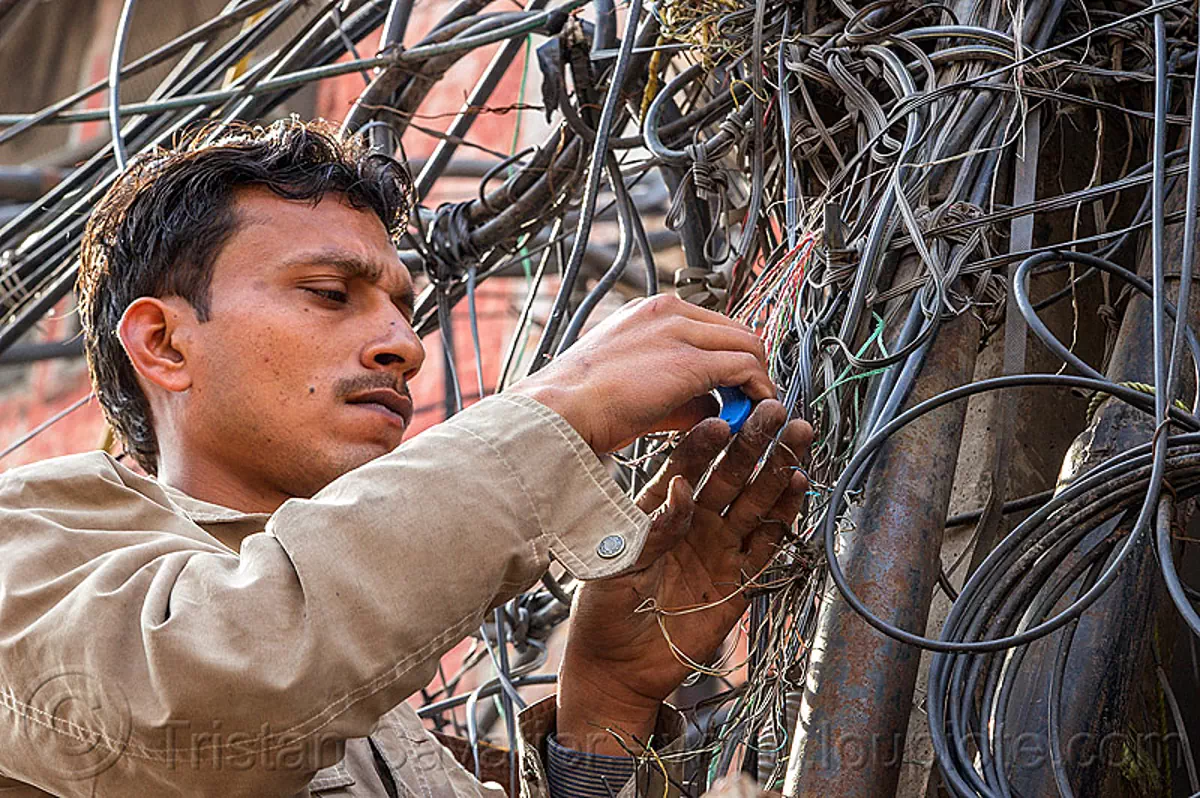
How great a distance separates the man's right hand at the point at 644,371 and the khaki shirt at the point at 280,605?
41mm

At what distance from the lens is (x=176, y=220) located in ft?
6.40

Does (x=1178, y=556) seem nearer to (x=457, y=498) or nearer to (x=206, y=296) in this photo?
(x=457, y=498)

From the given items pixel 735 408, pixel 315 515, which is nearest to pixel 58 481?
pixel 315 515

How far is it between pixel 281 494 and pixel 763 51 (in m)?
0.86

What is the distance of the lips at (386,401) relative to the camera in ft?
5.96

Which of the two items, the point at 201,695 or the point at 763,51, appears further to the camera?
the point at 763,51

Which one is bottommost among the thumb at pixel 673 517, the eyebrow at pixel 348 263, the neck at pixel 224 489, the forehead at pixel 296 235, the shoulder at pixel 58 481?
the shoulder at pixel 58 481

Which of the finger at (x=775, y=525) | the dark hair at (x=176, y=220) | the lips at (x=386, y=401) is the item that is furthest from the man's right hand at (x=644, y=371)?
the dark hair at (x=176, y=220)

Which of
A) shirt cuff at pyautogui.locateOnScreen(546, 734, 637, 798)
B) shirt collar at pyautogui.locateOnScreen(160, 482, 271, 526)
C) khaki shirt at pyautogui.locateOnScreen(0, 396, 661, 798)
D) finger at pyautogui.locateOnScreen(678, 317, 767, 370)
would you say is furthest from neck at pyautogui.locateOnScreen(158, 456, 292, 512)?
finger at pyautogui.locateOnScreen(678, 317, 767, 370)

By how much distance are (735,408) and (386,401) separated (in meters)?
0.44

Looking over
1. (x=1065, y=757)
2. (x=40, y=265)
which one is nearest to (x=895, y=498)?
(x=1065, y=757)

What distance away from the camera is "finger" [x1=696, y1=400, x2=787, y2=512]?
5.24 ft

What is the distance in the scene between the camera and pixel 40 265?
3287 mm

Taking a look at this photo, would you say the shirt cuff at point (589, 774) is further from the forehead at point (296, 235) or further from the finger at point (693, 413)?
the forehead at point (296, 235)
